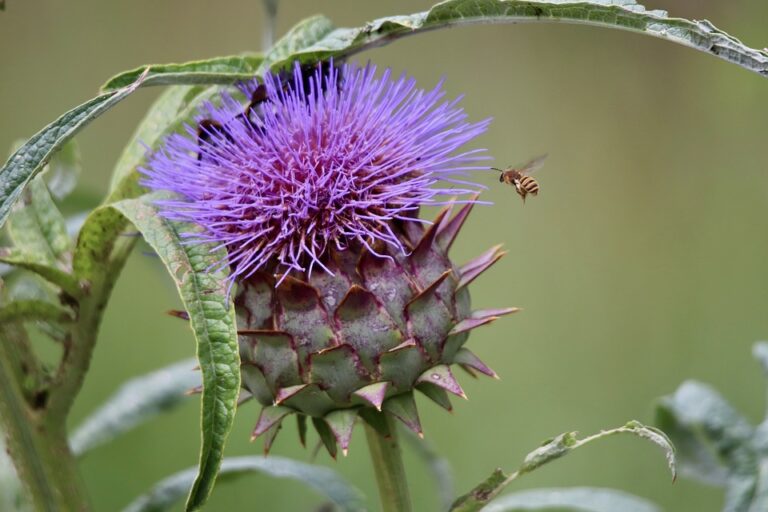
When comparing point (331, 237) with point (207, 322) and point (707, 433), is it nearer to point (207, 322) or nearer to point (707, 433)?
point (207, 322)

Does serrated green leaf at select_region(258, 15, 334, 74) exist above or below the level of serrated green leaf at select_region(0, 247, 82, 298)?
above

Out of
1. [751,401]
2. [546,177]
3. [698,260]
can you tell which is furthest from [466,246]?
[751,401]

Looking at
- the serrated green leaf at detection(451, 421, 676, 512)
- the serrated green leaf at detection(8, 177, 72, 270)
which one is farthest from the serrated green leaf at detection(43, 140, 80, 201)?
the serrated green leaf at detection(451, 421, 676, 512)

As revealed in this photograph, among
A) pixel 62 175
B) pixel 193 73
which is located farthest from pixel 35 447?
pixel 193 73

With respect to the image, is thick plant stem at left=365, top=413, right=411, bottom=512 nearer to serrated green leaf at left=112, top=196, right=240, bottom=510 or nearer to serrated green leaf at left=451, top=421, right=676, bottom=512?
serrated green leaf at left=451, top=421, right=676, bottom=512

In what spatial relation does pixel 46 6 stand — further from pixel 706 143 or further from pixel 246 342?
pixel 246 342

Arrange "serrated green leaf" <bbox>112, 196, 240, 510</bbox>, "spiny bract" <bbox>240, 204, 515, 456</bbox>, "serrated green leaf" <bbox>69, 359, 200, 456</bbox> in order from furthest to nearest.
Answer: "serrated green leaf" <bbox>69, 359, 200, 456</bbox> → "spiny bract" <bbox>240, 204, 515, 456</bbox> → "serrated green leaf" <bbox>112, 196, 240, 510</bbox>

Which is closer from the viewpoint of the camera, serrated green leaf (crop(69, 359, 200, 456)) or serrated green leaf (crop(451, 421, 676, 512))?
serrated green leaf (crop(451, 421, 676, 512))

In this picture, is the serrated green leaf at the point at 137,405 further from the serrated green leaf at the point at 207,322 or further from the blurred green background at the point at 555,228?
the blurred green background at the point at 555,228

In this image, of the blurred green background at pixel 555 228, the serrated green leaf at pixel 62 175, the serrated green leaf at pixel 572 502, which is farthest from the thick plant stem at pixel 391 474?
the blurred green background at pixel 555 228
